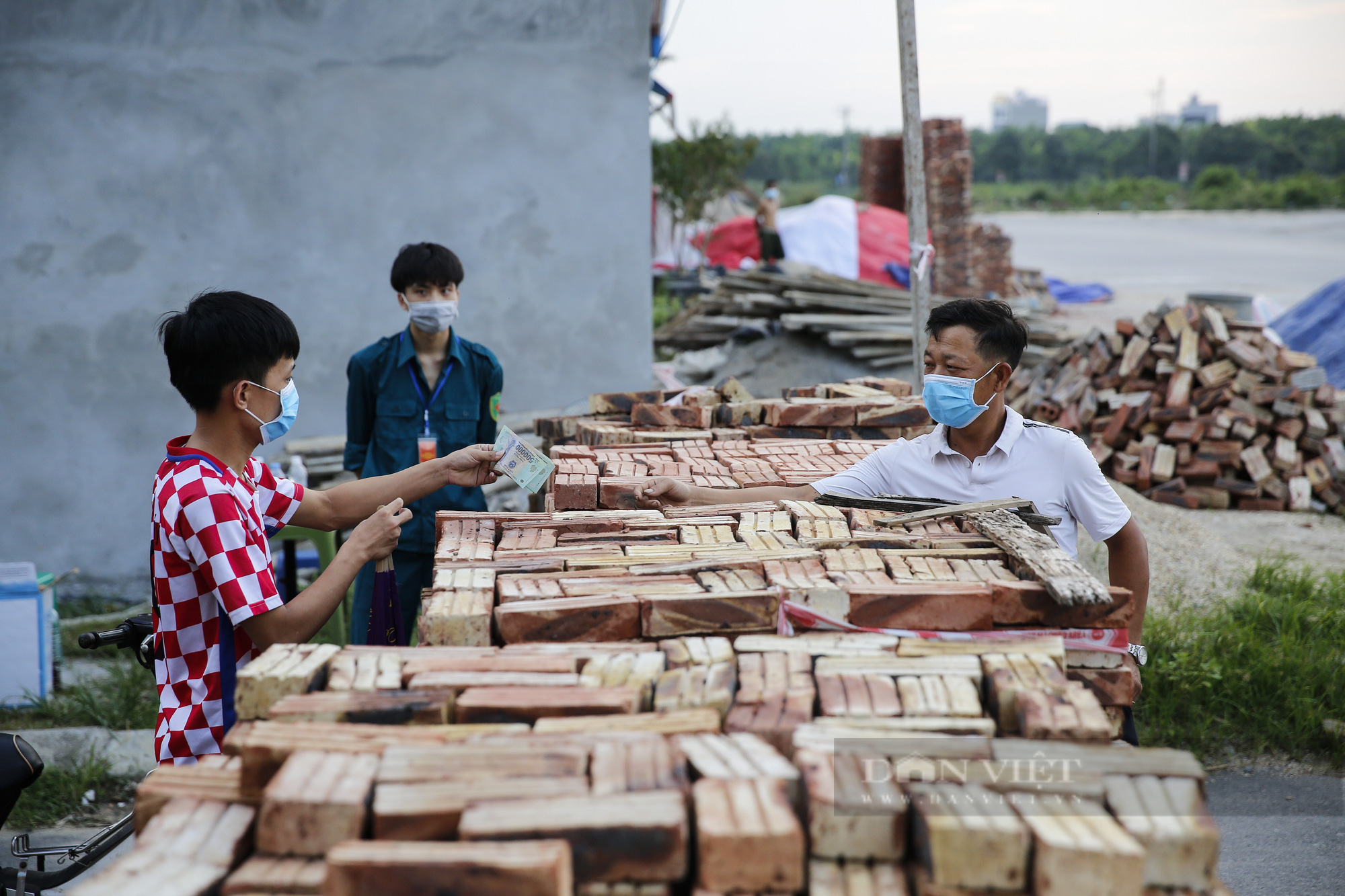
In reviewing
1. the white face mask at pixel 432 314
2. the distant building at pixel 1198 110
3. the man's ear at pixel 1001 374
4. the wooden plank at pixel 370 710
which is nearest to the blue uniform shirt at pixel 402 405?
the white face mask at pixel 432 314

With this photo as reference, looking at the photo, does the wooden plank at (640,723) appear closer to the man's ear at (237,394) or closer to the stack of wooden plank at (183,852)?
the stack of wooden plank at (183,852)

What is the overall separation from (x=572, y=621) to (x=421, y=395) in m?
2.55

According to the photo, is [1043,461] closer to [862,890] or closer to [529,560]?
[529,560]

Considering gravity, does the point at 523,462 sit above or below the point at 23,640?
above

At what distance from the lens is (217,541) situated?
221 cm

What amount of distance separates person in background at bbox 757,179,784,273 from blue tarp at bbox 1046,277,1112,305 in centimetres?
628

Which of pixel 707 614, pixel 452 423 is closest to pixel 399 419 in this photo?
pixel 452 423

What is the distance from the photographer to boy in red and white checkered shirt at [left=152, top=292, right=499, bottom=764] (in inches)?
87.2

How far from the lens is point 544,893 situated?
1219 mm

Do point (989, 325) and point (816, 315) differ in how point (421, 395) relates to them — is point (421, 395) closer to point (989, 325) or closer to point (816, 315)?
point (989, 325)

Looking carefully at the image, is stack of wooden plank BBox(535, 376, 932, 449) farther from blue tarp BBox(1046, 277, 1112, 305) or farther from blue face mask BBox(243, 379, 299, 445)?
blue tarp BBox(1046, 277, 1112, 305)

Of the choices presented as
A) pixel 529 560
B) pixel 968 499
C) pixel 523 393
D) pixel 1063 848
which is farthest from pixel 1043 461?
pixel 523 393

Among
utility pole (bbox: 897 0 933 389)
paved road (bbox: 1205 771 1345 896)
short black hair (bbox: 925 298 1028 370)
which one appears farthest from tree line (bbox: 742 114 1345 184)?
short black hair (bbox: 925 298 1028 370)

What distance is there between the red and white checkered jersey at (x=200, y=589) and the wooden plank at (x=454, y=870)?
1112 millimetres
